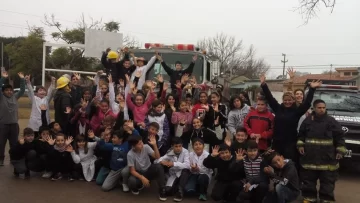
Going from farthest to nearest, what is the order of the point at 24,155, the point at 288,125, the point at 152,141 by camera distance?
the point at 24,155 < the point at 152,141 < the point at 288,125

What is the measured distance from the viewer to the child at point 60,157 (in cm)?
670

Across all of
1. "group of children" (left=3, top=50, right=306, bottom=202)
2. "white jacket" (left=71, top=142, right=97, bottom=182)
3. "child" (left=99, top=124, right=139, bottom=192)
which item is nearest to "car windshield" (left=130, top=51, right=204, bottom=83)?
"group of children" (left=3, top=50, right=306, bottom=202)

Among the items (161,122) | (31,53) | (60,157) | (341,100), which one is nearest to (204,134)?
(161,122)

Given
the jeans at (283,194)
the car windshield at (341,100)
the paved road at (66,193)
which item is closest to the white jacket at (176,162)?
the paved road at (66,193)

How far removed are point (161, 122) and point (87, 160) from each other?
158 cm

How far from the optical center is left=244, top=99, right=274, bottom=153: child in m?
6.37

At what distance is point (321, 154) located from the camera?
5758mm

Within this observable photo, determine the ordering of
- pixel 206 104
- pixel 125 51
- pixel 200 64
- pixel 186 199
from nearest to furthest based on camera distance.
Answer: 1. pixel 186 199
2. pixel 206 104
3. pixel 125 51
4. pixel 200 64

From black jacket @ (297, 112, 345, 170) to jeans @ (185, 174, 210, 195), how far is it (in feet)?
5.33

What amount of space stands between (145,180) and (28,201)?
1.81 meters

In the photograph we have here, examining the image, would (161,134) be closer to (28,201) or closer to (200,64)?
(28,201)

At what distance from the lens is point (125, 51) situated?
29.2ft

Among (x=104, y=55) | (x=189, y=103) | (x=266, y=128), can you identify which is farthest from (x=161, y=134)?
(x=104, y=55)

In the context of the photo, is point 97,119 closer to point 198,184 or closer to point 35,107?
point 35,107
